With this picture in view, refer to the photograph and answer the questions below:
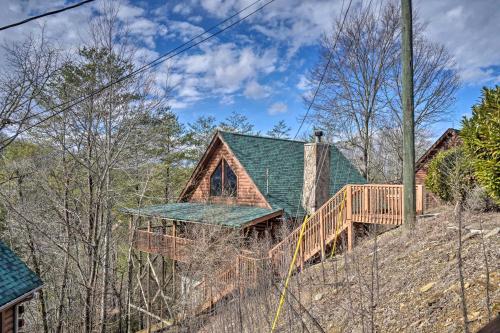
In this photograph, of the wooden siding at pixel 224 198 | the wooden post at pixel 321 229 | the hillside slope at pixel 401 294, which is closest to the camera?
the hillside slope at pixel 401 294

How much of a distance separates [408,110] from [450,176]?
4.24 metres

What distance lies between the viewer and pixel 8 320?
784 cm

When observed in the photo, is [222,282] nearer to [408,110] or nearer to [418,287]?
[418,287]

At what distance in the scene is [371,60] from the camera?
20375mm

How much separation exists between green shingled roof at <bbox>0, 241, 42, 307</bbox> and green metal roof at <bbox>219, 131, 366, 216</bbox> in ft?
25.4

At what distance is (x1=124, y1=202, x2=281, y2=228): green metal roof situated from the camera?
460 inches

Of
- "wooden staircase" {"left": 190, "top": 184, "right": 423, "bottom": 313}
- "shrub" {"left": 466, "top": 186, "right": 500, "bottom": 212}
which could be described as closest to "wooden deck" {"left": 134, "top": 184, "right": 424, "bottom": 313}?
"wooden staircase" {"left": 190, "top": 184, "right": 423, "bottom": 313}

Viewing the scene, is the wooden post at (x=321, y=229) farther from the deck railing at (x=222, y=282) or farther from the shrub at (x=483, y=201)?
the shrub at (x=483, y=201)

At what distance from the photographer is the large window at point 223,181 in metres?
14.8

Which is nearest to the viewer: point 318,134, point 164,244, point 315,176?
point 315,176

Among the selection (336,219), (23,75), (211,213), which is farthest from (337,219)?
(23,75)

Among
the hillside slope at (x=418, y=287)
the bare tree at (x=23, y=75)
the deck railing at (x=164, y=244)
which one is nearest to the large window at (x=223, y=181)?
the deck railing at (x=164, y=244)

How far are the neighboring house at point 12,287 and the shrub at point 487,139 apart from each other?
970cm

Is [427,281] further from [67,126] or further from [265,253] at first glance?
[67,126]
